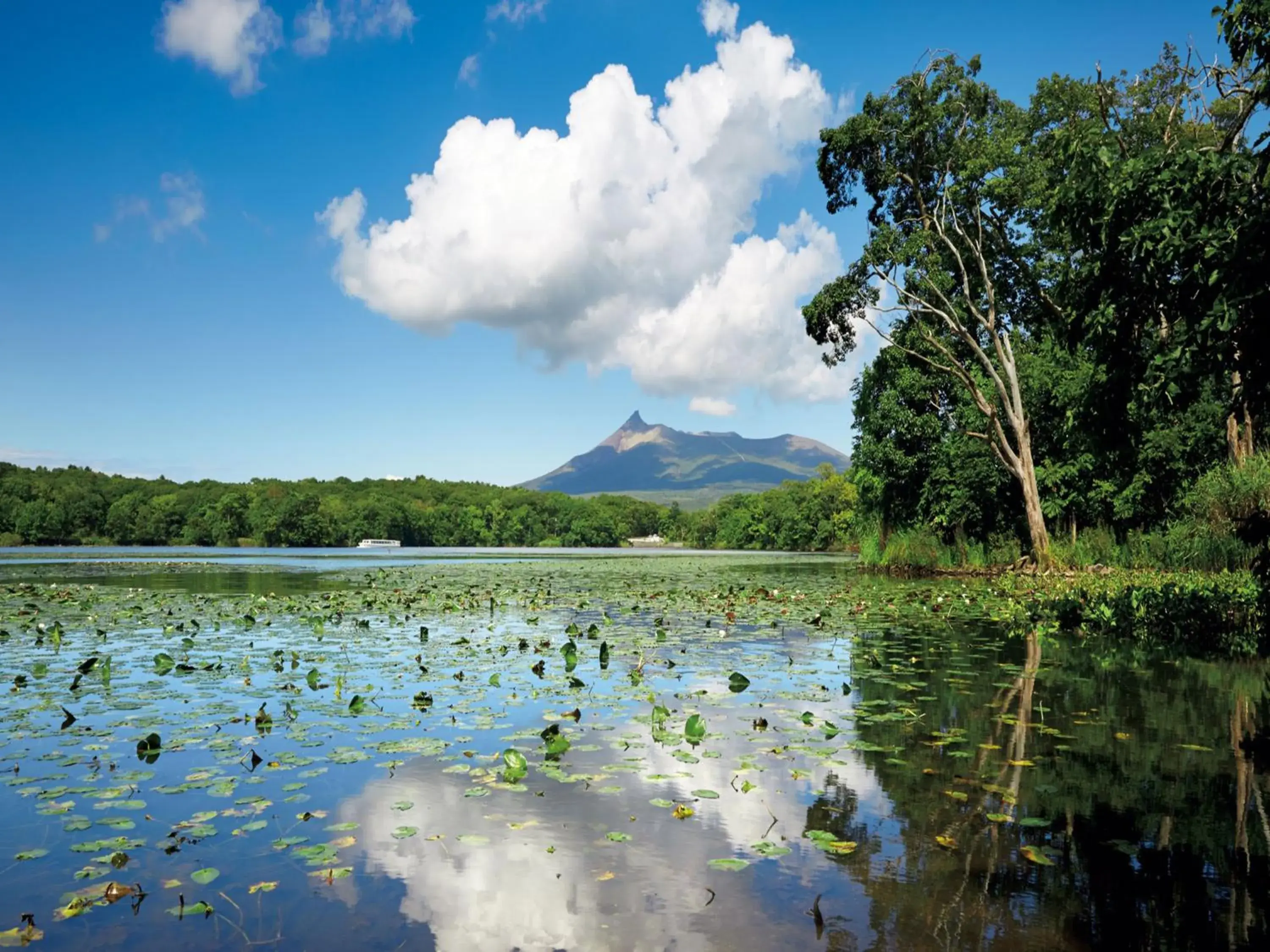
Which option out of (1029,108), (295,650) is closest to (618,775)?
(295,650)

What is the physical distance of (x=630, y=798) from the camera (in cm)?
569

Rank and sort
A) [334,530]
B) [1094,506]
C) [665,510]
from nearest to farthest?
1. [1094,506]
2. [334,530]
3. [665,510]

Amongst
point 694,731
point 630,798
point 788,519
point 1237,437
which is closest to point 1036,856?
point 630,798

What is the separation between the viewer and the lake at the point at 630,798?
3.89 metres

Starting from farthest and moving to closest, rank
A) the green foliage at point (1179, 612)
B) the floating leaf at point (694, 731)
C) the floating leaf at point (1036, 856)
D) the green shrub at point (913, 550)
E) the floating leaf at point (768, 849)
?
the green shrub at point (913, 550) → the green foliage at point (1179, 612) → the floating leaf at point (694, 731) → the floating leaf at point (768, 849) → the floating leaf at point (1036, 856)

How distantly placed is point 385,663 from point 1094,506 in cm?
2565

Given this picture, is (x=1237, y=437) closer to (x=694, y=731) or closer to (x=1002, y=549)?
(x=1002, y=549)

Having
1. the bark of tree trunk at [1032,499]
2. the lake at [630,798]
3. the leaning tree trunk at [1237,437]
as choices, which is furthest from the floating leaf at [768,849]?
the leaning tree trunk at [1237,437]

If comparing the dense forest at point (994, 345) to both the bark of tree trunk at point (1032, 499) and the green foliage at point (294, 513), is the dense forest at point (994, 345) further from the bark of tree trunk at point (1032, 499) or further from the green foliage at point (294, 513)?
the green foliage at point (294, 513)

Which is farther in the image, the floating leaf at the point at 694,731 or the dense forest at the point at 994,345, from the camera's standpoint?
the dense forest at the point at 994,345

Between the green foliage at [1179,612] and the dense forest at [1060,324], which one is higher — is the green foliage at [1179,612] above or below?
below

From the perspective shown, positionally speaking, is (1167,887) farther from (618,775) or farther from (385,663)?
(385,663)

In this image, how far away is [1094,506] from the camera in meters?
27.6

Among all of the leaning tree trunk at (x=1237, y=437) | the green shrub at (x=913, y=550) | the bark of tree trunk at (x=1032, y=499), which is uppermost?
the leaning tree trunk at (x=1237, y=437)
